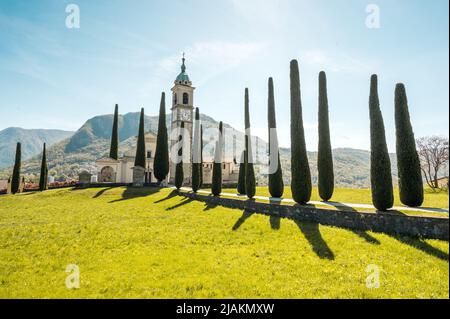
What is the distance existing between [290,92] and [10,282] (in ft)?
63.1

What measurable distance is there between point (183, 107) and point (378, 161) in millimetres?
40022

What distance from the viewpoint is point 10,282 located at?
7320mm

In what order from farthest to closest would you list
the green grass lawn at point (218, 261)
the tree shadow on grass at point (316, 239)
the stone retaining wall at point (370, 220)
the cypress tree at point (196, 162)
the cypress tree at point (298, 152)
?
1. the cypress tree at point (196, 162)
2. the cypress tree at point (298, 152)
3. the stone retaining wall at point (370, 220)
4. the tree shadow on grass at point (316, 239)
5. the green grass lawn at point (218, 261)

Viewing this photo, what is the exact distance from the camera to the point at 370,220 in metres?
12.4

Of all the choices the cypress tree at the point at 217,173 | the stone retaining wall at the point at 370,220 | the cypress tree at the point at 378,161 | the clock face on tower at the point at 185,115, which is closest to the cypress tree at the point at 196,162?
the cypress tree at the point at 217,173

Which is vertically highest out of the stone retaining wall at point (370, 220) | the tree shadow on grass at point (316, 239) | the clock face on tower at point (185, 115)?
the clock face on tower at point (185, 115)

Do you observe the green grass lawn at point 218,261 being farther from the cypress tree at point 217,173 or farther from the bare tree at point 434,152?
the bare tree at point 434,152

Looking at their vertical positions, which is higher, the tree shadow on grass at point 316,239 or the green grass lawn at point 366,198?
the green grass lawn at point 366,198

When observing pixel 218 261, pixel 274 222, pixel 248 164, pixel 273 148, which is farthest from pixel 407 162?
pixel 218 261

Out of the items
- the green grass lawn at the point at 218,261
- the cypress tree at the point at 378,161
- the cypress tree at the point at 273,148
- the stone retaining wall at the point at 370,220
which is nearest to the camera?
the green grass lawn at the point at 218,261

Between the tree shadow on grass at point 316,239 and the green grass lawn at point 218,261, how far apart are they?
0.13ft

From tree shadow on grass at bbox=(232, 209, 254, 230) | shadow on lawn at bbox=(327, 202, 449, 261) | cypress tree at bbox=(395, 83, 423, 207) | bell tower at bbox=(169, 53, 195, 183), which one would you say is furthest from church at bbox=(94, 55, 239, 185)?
shadow on lawn at bbox=(327, 202, 449, 261)

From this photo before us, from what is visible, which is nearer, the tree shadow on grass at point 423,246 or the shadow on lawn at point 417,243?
the tree shadow on grass at point 423,246

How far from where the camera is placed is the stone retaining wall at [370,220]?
10363mm
